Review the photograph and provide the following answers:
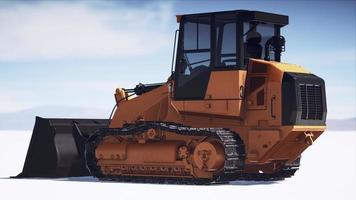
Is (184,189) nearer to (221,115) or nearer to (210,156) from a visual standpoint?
(210,156)

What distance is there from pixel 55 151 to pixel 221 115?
19.0 feet

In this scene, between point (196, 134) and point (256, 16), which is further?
point (256, 16)

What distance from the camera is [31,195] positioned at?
1961cm

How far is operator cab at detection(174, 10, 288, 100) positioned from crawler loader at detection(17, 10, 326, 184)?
28 mm

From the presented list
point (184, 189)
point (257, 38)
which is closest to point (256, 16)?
point (257, 38)

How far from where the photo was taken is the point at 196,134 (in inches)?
909

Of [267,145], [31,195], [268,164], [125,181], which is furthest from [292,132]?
[31,195]

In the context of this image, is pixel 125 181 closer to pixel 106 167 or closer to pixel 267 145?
pixel 106 167

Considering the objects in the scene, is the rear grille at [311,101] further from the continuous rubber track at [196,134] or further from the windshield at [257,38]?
the continuous rubber track at [196,134]

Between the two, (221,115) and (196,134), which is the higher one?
(221,115)

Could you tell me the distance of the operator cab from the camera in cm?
2314

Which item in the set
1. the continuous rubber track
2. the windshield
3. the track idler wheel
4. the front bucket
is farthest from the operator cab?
the front bucket

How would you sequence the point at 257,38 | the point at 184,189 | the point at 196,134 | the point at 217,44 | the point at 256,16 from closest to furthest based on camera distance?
the point at 184,189, the point at 196,134, the point at 217,44, the point at 256,16, the point at 257,38

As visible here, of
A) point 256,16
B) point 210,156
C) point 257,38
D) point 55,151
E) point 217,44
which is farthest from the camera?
point 55,151
